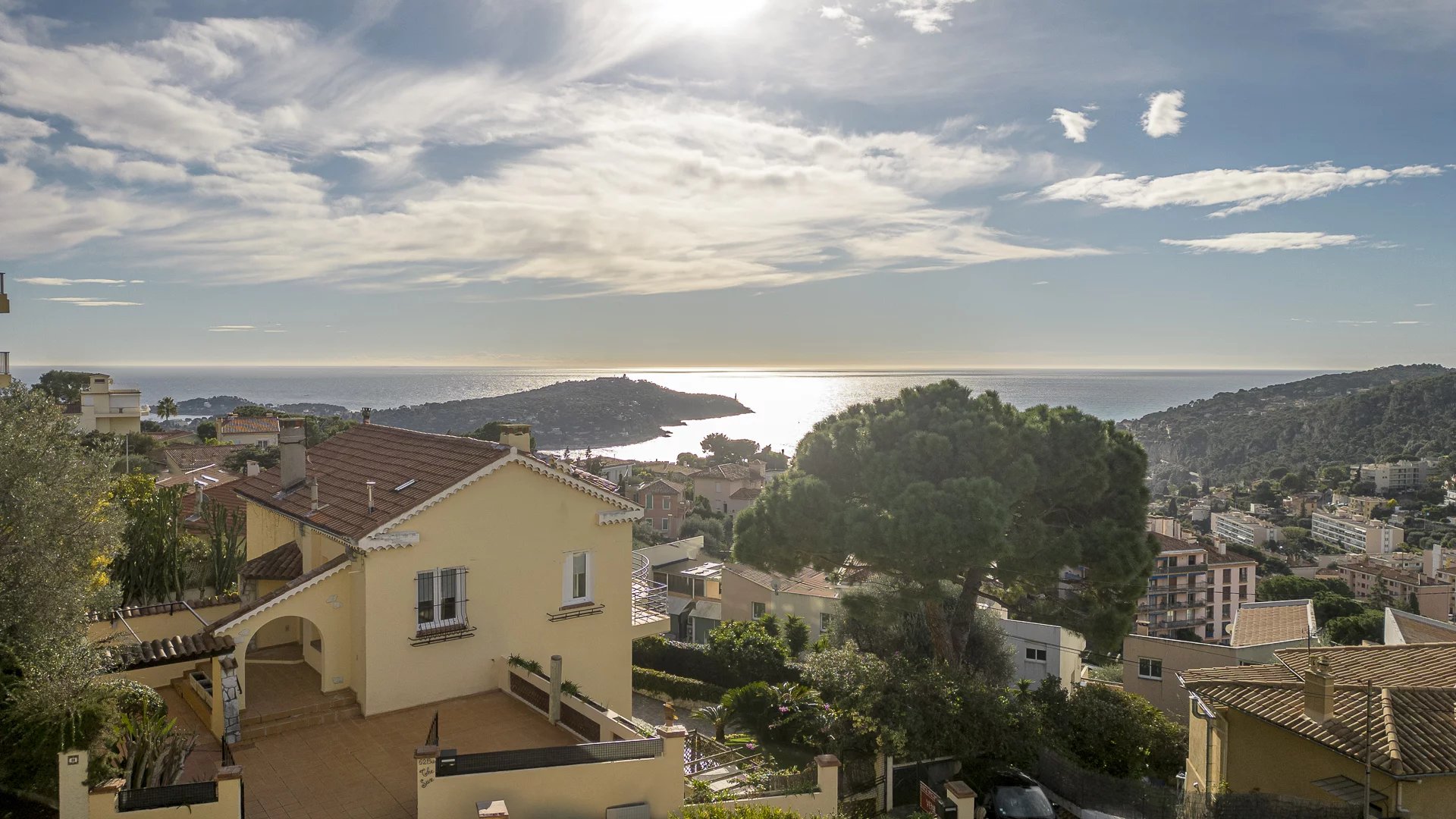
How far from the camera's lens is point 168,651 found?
40.7 ft

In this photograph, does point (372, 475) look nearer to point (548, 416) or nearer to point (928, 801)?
point (928, 801)

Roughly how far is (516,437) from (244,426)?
63.4m

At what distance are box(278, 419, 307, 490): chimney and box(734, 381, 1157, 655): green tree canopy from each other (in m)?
10.1

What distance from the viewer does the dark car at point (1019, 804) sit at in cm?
1509

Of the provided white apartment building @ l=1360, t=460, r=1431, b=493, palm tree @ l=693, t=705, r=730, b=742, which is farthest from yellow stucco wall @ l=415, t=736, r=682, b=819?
white apartment building @ l=1360, t=460, r=1431, b=493

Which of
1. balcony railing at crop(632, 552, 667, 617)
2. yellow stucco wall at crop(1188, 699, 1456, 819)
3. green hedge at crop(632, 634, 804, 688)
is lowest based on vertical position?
green hedge at crop(632, 634, 804, 688)

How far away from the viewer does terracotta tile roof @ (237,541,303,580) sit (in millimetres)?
15992

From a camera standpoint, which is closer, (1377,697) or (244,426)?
(1377,697)

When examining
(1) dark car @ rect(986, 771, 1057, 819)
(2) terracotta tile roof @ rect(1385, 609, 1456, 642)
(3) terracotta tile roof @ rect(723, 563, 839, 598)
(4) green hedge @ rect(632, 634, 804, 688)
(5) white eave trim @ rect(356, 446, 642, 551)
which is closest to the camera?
(5) white eave trim @ rect(356, 446, 642, 551)

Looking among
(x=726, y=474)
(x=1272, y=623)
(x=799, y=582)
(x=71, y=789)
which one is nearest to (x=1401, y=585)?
(x=1272, y=623)

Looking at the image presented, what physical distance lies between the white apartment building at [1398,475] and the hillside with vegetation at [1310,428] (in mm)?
5008

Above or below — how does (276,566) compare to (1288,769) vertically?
above

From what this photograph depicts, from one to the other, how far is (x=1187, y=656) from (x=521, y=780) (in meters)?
28.2

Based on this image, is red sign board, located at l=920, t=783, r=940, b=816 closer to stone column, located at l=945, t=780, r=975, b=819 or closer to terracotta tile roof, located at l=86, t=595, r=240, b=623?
stone column, located at l=945, t=780, r=975, b=819
